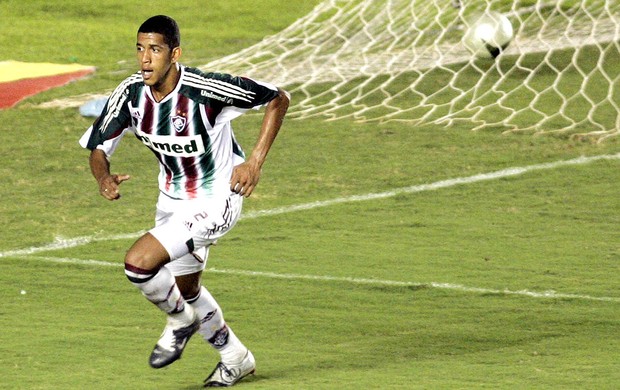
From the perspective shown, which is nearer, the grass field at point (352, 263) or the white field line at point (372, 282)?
the grass field at point (352, 263)

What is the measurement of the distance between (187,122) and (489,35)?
7.88m

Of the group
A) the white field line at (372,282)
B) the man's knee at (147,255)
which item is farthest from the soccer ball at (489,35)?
the man's knee at (147,255)

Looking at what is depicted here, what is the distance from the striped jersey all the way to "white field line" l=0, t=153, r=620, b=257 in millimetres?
2622

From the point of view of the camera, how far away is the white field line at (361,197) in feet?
27.8

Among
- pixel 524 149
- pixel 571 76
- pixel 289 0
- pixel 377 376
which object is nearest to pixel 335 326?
pixel 377 376

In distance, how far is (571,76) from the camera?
13.9m

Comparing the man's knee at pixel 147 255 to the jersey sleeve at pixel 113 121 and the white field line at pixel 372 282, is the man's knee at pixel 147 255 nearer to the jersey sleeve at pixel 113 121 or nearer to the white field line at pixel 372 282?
the jersey sleeve at pixel 113 121

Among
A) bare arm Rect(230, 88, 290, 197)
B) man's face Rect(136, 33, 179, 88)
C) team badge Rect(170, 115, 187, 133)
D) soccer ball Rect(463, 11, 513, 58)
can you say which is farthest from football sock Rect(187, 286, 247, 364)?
soccer ball Rect(463, 11, 513, 58)

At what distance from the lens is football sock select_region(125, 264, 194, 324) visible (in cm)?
549

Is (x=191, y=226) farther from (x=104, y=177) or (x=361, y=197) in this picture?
(x=361, y=197)

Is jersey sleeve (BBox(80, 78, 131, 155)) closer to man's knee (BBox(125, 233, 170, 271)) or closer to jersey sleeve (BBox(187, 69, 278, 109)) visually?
jersey sleeve (BBox(187, 69, 278, 109))

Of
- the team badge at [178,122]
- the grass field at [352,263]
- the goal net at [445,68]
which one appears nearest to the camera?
the team badge at [178,122]

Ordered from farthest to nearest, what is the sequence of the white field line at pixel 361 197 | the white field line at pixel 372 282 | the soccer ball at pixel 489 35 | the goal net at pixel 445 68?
the soccer ball at pixel 489 35 → the goal net at pixel 445 68 → the white field line at pixel 361 197 → the white field line at pixel 372 282

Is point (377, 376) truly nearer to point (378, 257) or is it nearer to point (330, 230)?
point (378, 257)
